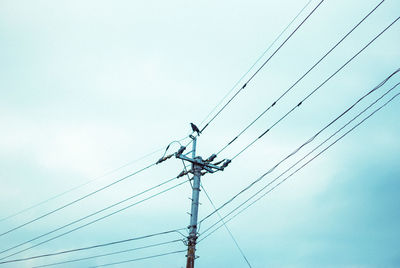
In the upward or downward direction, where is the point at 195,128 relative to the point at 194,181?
upward

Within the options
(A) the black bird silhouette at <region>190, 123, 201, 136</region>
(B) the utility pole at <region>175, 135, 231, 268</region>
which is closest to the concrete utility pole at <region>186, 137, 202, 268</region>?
(B) the utility pole at <region>175, 135, 231, 268</region>

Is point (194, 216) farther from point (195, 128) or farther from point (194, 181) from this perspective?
point (195, 128)

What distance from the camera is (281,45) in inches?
398

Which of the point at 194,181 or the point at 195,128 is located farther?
the point at 195,128

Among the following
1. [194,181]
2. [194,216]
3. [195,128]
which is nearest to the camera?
[194,216]

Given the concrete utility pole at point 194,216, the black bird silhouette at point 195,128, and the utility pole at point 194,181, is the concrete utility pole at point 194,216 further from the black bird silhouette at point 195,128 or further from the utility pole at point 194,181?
the black bird silhouette at point 195,128

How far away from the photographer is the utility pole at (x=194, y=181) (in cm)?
1390

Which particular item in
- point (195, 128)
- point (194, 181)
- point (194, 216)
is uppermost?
point (195, 128)

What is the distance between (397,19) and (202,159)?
9.84 m

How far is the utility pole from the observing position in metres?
13.9

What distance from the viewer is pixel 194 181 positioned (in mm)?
Answer: 15273

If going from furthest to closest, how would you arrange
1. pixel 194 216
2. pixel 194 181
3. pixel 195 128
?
pixel 195 128
pixel 194 181
pixel 194 216

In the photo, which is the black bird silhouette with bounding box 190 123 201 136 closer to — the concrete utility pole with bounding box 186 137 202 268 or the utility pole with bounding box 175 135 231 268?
the utility pole with bounding box 175 135 231 268

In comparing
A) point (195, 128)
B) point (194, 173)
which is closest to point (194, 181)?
point (194, 173)
